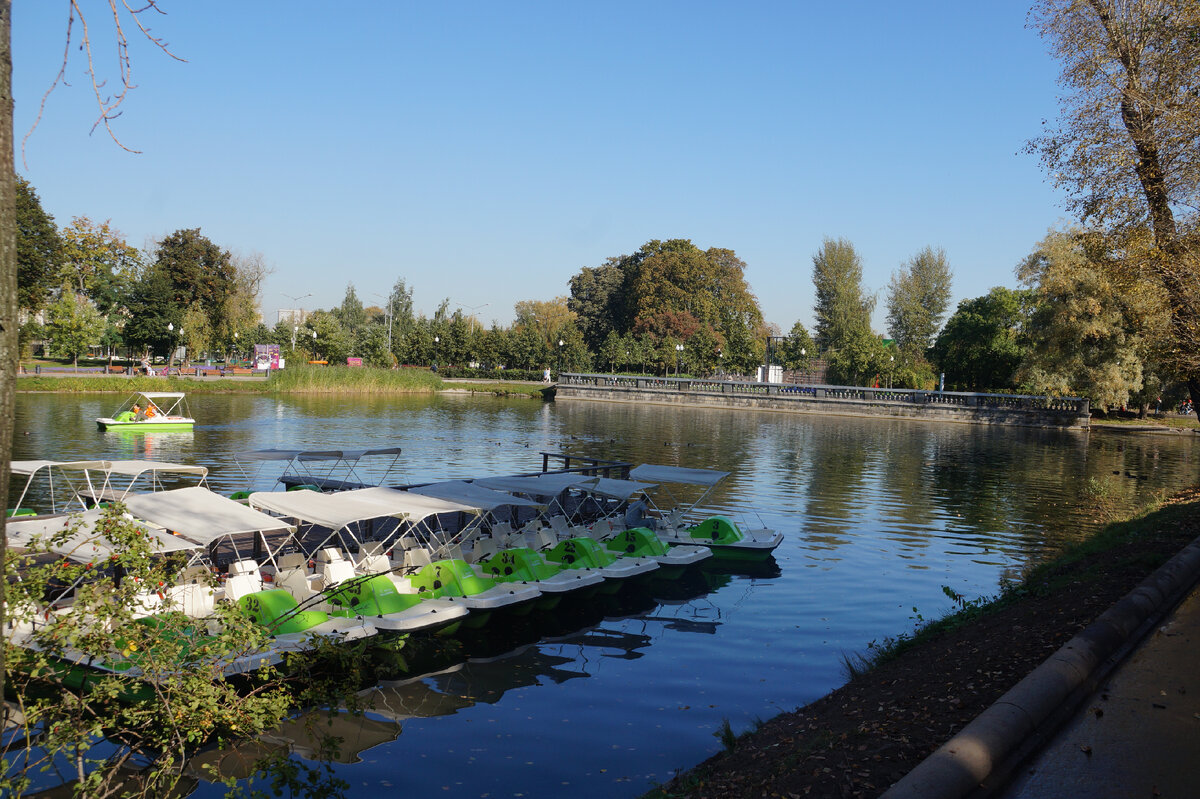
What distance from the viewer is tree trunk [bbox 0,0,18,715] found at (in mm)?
2883

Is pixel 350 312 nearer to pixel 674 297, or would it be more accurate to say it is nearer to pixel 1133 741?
pixel 674 297

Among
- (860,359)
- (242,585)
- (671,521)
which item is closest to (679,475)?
(671,521)

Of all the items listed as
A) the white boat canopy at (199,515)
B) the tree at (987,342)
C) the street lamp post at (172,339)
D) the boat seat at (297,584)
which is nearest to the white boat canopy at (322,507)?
the white boat canopy at (199,515)

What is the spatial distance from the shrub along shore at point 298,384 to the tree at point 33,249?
5768 millimetres

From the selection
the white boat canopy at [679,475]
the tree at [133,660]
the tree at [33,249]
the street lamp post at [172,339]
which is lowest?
the white boat canopy at [679,475]

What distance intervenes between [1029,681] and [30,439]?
130 feet

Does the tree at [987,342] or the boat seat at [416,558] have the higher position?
the tree at [987,342]

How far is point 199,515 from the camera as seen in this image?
1337cm

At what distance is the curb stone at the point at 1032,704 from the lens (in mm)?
5156

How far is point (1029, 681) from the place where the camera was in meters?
6.86

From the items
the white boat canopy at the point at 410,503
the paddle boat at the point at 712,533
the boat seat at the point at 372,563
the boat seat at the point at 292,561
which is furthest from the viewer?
the paddle boat at the point at 712,533

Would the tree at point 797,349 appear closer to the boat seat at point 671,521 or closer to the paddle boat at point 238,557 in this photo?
the boat seat at point 671,521

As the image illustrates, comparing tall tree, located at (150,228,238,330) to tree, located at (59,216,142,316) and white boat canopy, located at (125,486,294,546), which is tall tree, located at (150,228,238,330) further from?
white boat canopy, located at (125,486,294,546)

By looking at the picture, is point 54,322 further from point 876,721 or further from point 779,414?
point 876,721
